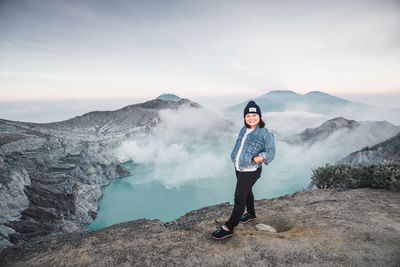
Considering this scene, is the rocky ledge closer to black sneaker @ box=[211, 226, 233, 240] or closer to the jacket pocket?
black sneaker @ box=[211, 226, 233, 240]

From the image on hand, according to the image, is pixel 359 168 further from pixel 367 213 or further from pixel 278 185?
pixel 278 185

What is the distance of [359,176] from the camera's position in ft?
26.8

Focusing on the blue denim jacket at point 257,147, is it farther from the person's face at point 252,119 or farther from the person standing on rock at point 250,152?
the person's face at point 252,119

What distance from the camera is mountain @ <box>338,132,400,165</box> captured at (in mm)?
18833

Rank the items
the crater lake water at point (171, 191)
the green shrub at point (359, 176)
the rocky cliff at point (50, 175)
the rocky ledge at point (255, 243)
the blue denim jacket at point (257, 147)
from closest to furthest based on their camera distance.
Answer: the rocky ledge at point (255, 243) → the blue denim jacket at point (257, 147) → the green shrub at point (359, 176) → the rocky cliff at point (50, 175) → the crater lake water at point (171, 191)

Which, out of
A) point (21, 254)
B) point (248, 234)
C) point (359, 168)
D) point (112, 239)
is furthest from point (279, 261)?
point (359, 168)

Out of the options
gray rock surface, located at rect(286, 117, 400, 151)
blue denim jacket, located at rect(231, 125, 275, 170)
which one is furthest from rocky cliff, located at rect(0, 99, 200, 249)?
gray rock surface, located at rect(286, 117, 400, 151)

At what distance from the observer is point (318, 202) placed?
6.66 metres

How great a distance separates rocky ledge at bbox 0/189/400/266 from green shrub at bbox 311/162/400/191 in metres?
1.39

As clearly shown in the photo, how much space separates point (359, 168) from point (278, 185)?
40.5 metres

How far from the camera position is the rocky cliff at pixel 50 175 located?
14887mm

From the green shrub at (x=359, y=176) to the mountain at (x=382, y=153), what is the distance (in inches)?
415

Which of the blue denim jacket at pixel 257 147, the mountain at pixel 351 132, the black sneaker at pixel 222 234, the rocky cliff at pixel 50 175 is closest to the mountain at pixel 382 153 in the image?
the blue denim jacket at pixel 257 147

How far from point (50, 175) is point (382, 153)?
122ft
